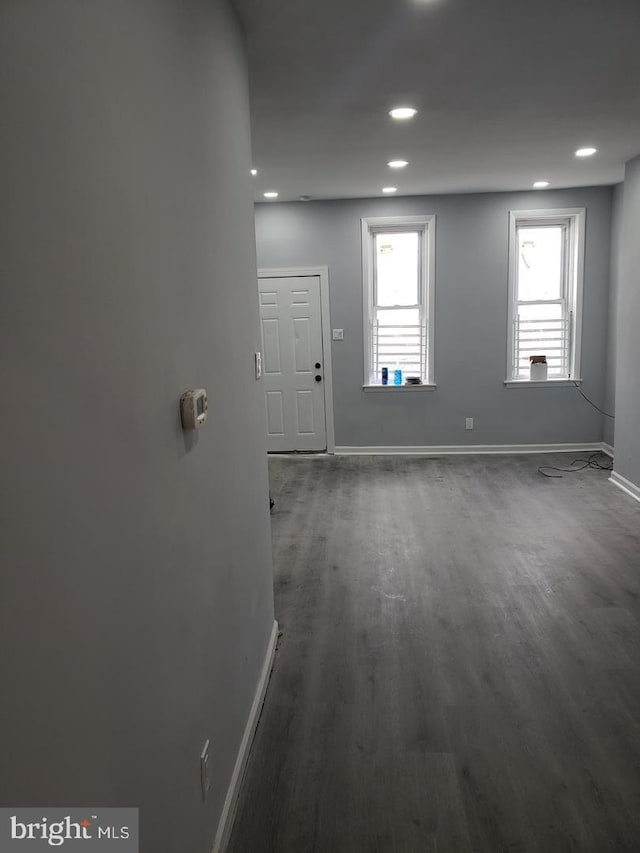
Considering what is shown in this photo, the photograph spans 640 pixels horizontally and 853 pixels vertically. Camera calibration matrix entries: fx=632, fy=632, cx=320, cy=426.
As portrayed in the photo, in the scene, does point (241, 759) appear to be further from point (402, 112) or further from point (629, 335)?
point (629, 335)

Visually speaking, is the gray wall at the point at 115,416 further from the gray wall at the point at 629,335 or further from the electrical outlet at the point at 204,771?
the gray wall at the point at 629,335

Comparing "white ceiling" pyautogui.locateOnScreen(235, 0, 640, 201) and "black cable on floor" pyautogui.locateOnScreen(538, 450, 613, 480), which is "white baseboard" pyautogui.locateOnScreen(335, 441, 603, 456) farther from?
"white ceiling" pyautogui.locateOnScreen(235, 0, 640, 201)

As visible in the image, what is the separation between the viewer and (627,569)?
12.5 ft

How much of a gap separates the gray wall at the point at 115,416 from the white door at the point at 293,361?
4695mm

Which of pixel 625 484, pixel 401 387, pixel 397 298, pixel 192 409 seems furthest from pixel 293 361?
pixel 192 409

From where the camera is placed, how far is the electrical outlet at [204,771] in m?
1.66

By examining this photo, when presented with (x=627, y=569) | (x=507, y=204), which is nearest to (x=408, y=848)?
(x=627, y=569)

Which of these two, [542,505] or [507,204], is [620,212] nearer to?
[507,204]

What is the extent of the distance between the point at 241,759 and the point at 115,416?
1.56 metres

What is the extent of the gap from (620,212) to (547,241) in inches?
29.5

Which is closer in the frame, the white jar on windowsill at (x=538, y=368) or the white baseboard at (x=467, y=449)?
the white jar on windowsill at (x=538, y=368)

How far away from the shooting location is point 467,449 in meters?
6.91

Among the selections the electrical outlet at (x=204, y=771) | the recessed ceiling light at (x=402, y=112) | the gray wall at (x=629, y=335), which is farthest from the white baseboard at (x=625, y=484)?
the electrical outlet at (x=204, y=771)

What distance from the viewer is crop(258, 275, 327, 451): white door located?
22.2 ft
